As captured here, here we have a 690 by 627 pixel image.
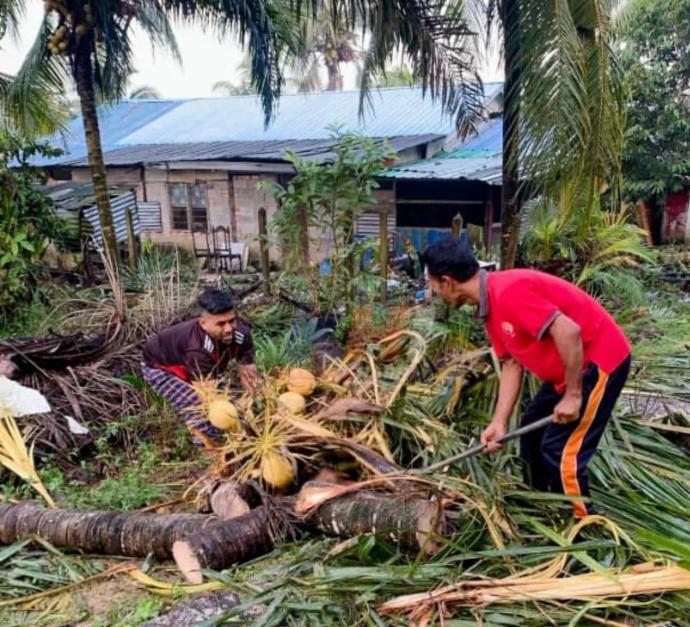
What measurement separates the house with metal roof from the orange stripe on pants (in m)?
7.86

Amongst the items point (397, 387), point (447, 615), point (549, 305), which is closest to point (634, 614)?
point (447, 615)

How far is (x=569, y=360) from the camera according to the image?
2.39 metres

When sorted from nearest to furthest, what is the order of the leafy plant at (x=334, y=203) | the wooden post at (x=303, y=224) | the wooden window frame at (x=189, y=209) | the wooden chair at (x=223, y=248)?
the leafy plant at (x=334, y=203)
the wooden post at (x=303, y=224)
the wooden chair at (x=223, y=248)
the wooden window frame at (x=189, y=209)

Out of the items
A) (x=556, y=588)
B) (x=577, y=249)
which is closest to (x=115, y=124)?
(x=577, y=249)

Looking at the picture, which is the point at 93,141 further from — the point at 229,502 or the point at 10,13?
the point at 229,502

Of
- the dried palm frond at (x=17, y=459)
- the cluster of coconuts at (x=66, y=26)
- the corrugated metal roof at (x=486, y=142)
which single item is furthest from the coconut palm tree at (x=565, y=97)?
the corrugated metal roof at (x=486, y=142)

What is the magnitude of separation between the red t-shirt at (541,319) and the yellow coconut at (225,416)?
1483 mm

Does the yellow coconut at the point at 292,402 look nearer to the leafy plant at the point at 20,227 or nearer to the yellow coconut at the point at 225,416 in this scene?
the yellow coconut at the point at 225,416

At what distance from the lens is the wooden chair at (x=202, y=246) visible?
1329 centimetres

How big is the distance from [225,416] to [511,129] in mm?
3754

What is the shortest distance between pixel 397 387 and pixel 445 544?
106 cm

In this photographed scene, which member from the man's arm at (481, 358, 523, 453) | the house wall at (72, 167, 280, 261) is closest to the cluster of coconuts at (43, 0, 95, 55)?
the house wall at (72, 167, 280, 261)

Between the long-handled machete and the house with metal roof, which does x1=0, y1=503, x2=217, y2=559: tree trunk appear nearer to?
the long-handled machete

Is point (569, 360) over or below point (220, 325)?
over
